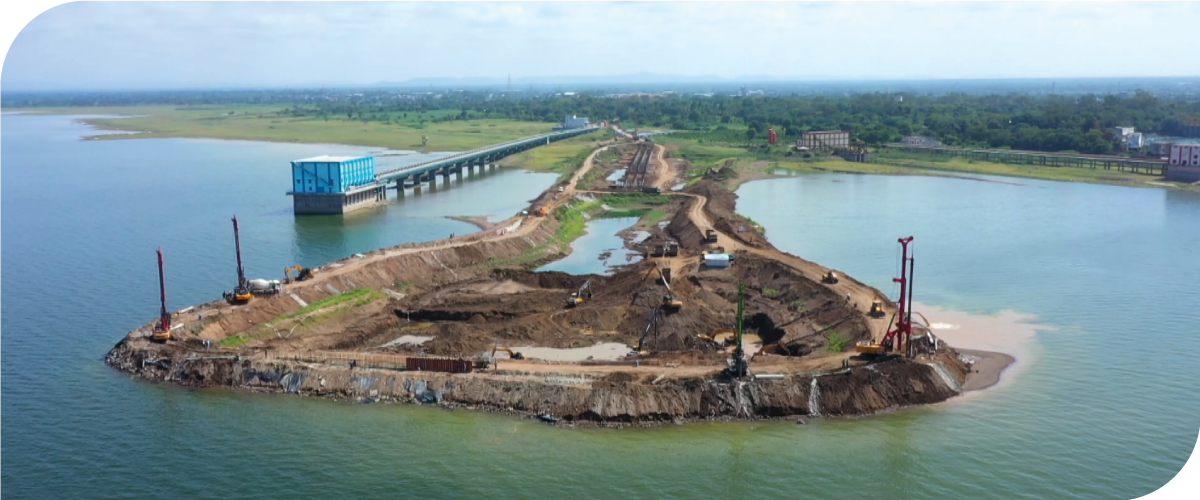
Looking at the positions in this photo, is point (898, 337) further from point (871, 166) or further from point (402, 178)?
point (871, 166)

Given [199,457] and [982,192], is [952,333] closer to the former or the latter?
[199,457]

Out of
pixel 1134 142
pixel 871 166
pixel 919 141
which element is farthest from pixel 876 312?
pixel 919 141

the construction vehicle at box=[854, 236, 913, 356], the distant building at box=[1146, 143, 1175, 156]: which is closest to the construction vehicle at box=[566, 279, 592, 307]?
the construction vehicle at box=[854, 236, 913, 356]

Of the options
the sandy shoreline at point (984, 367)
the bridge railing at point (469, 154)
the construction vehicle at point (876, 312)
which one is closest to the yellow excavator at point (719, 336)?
the construction vehicle at point (876, 312)

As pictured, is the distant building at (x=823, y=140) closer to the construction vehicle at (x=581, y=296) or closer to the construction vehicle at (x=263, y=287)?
the construction vehicle at (x=581, y=296)

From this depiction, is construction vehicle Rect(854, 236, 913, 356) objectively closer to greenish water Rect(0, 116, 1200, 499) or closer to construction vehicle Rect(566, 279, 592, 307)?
greenish water Rect(0, 116, 1200, 499)

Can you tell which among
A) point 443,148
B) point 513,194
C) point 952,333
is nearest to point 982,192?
point 513,194
